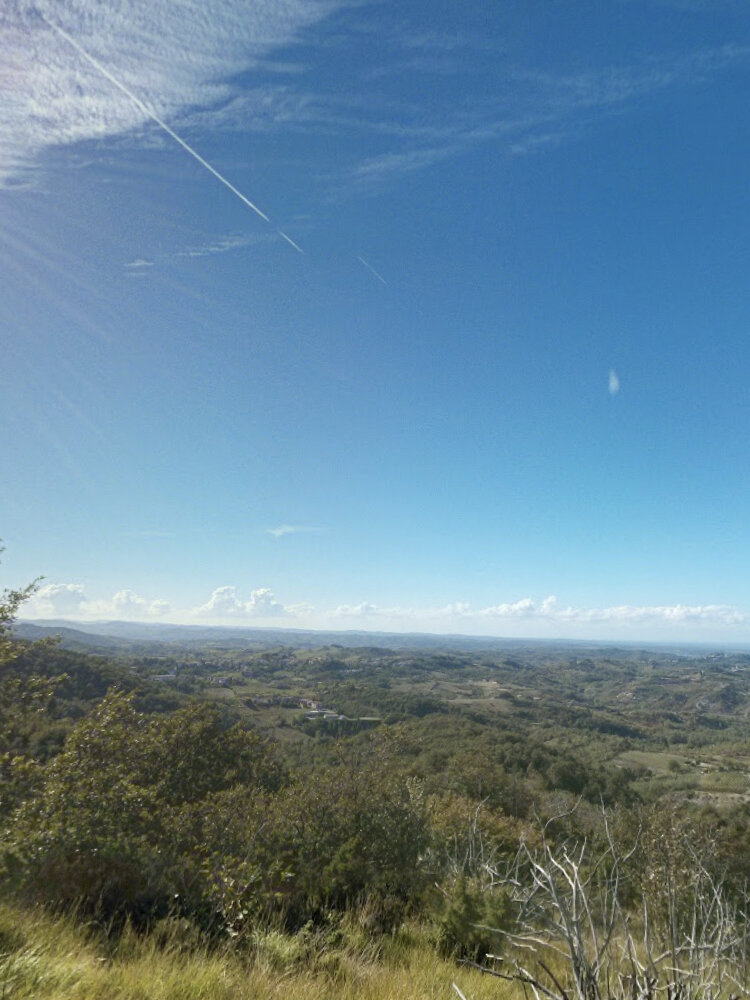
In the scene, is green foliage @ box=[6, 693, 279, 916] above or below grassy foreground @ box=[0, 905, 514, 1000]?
below

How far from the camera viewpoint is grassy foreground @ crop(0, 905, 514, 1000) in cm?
414

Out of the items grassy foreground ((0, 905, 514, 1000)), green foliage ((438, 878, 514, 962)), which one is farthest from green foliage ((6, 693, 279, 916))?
green foliage ((438, 878, 514, 962))

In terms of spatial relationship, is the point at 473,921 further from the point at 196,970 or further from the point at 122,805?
the point at 122,805

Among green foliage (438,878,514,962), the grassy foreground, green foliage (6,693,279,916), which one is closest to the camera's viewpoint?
the grassy foreground

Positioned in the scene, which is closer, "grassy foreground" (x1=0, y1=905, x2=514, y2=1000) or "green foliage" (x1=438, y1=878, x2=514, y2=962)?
"grassy foreground" (x1=0, y1=905, x2=514, y2=1000)

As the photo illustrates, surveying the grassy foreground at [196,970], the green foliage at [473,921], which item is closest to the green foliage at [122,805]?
the grassy foreground at [196,970]

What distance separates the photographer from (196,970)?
15.5ft

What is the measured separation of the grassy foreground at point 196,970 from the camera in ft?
13.6

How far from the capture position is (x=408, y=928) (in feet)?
26.3

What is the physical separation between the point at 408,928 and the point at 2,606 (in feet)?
34.1

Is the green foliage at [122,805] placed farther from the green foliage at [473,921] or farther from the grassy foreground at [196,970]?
the green foliage at [473,921]

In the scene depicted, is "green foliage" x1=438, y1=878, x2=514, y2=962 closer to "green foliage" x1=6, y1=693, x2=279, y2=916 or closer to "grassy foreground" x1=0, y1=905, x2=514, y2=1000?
"grassy foreground" x1=0, y1=905, x2=514, y2=1000

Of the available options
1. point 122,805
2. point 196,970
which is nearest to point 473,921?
point 196,970

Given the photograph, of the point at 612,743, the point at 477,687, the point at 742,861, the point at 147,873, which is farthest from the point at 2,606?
the point at 477,687
